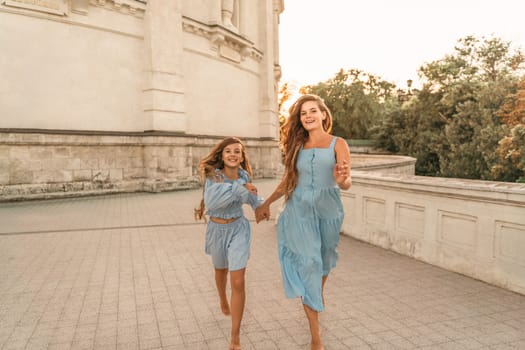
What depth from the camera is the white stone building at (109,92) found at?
11.1 meters

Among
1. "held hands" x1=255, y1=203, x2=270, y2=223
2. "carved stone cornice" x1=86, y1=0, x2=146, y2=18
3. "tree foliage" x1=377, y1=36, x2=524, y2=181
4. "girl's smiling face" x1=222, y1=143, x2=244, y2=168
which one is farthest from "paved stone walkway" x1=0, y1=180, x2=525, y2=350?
"tree foliage" x1=377, y1=36, x2=524, y2=181

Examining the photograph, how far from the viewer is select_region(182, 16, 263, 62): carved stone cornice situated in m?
15.4

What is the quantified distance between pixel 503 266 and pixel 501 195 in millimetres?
766

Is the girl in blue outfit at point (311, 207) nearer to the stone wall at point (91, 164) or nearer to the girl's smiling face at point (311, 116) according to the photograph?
the girl's smiling face at point (311, 116)

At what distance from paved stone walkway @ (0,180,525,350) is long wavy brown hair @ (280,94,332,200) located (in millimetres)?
1283

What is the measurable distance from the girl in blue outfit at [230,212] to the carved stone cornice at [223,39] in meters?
13.3

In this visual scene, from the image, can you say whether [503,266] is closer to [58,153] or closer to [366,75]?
[58,153]

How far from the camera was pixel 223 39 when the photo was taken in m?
16.7

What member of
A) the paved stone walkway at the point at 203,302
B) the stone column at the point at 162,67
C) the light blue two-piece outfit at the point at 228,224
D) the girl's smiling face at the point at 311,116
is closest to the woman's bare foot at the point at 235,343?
the paved stone walkway at the point at 203,302

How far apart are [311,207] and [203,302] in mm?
1737

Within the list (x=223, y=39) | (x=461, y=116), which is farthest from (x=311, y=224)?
(x=461, y=116)

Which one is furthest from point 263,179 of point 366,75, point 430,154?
point 366,75

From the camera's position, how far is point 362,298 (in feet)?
12.7

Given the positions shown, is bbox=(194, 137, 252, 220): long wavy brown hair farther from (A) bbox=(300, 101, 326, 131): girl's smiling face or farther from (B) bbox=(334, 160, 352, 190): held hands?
(B) bbox=(334, 160, 352, 190): held hands
